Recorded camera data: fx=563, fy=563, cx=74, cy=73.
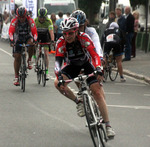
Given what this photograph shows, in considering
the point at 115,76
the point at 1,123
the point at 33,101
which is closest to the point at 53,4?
the point at 115,76

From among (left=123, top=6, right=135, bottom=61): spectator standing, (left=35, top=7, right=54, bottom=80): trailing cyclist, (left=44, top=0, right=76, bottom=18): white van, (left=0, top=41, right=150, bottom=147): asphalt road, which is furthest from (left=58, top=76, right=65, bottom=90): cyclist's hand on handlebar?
(left=44, top=0, right=76, bottom=18): white van

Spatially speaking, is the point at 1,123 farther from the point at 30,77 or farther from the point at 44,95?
the point at 30,77

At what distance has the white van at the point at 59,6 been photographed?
3103 centimetres

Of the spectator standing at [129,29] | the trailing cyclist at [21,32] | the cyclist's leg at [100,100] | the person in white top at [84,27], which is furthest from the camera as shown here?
the spectator standing at [129,29]

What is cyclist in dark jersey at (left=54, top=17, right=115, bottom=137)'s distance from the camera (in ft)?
23.2

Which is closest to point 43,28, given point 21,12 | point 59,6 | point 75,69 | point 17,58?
point 17,58

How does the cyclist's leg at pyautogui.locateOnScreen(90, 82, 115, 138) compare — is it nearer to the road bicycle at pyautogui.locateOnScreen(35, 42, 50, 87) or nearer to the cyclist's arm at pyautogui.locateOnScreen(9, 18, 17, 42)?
the cyclist's arm at pyautogui.locateOnScreen(9, 18, 17, 42)

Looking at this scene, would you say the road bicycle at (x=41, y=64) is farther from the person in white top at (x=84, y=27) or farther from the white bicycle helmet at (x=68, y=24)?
the white bicycle helmet at (x=68, y=24)

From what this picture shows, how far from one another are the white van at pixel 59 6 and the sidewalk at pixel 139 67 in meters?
8.77

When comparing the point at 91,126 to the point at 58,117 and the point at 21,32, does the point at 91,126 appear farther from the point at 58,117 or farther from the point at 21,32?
the point at 21,32

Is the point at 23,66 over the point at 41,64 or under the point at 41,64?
over

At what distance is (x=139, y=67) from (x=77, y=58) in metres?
11.5

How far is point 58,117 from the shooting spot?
30.3ft

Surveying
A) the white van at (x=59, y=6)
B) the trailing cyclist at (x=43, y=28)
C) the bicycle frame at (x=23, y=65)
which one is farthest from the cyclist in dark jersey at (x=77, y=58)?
the white van at (x=59, y=6)
